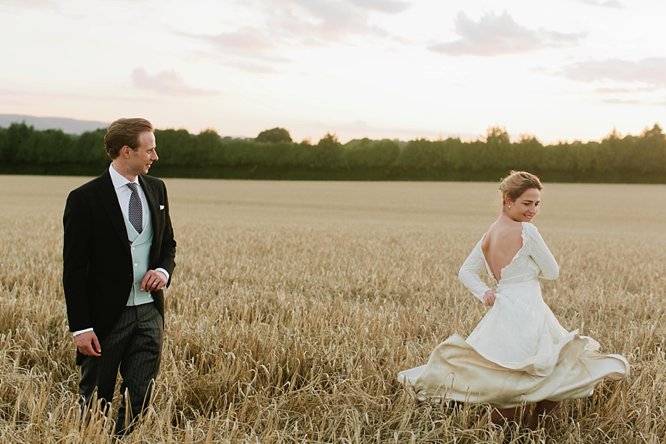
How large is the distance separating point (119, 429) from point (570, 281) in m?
8.45

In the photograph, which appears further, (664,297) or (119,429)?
(664,297)

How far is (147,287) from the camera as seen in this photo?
12.0ft

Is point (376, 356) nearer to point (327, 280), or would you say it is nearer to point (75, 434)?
point (75, 434)

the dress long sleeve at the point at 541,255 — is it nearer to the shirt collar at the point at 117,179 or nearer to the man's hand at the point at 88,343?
the shirt collar at the point at 117,179

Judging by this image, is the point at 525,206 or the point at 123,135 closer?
the point at 123,135

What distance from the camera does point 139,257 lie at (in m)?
3.73

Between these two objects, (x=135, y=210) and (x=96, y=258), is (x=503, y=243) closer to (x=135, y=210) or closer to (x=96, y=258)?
(x=135, y=210)

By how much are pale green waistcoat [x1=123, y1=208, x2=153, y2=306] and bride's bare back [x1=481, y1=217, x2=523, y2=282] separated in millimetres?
2207

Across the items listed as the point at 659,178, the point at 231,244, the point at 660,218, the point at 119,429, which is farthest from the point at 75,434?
the point at 659,178

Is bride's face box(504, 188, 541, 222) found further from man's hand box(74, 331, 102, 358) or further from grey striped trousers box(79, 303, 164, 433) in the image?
man's hand box(74, 331, 102, 358)

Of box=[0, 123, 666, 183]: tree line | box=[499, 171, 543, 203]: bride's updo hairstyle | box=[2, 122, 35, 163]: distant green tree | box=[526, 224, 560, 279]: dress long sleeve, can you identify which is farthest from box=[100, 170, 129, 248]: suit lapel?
box=[2, 122, 35, 163]: distant green tree

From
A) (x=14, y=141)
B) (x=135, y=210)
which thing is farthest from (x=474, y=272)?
(x=14, y=141)

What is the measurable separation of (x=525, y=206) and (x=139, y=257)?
97.6 inches

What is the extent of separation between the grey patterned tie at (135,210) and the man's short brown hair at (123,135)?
236mm
